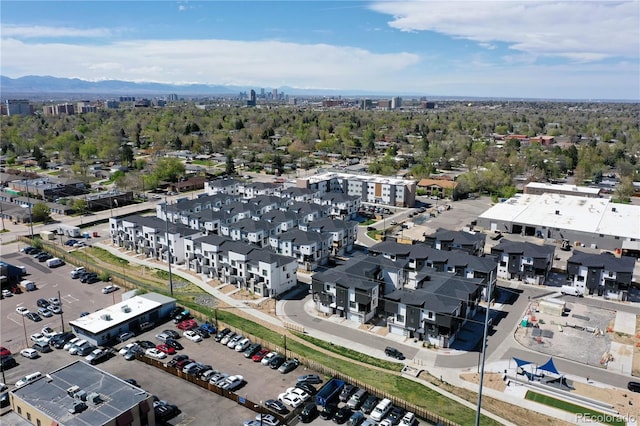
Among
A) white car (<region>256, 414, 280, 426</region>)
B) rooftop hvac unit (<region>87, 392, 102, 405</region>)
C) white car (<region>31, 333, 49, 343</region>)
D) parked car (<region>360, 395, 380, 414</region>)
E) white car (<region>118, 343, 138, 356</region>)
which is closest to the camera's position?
rooftop hvac unit (<region>87, 392, 102, 405</region>)

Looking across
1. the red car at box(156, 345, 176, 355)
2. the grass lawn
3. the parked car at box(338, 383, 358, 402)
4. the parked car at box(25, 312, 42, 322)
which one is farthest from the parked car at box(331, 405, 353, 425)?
the parked car at box(25, 312, 42, 322)

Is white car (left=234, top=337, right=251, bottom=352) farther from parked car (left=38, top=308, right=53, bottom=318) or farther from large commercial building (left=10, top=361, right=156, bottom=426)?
parked car (left=38, top=308, right=53, bottom=318)

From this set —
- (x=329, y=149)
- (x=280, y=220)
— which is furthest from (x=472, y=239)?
(x=329, y=149)

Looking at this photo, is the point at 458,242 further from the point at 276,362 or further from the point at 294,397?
the point at 294,397

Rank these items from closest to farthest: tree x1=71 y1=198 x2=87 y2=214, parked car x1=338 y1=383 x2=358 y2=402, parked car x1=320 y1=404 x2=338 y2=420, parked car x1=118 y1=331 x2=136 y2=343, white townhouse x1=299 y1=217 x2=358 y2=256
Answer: parked car x1=320 y1=404 x2=338 y2=420
parked car x1=338 y1=383 x2=358 y2=402
parked car x1=118 y1=331 x2=136 y2=343
white townhouse x1=299 y1=217 x2=358 y2=256
tree x1=71 y1=198 x2=87 y2=214

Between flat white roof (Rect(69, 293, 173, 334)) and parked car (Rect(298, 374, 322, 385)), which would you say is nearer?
parked car (Rect(298, 374, 322, 385))

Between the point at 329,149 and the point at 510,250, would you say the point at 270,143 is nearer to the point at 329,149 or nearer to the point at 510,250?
the point at 329,149

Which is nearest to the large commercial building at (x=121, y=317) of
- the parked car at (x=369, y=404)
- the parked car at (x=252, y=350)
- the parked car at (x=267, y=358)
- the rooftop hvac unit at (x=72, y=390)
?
the rooftop hvac unit at (x=72, y=390)

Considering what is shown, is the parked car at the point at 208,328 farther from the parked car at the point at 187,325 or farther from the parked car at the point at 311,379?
the parked car at the point at 311,379
